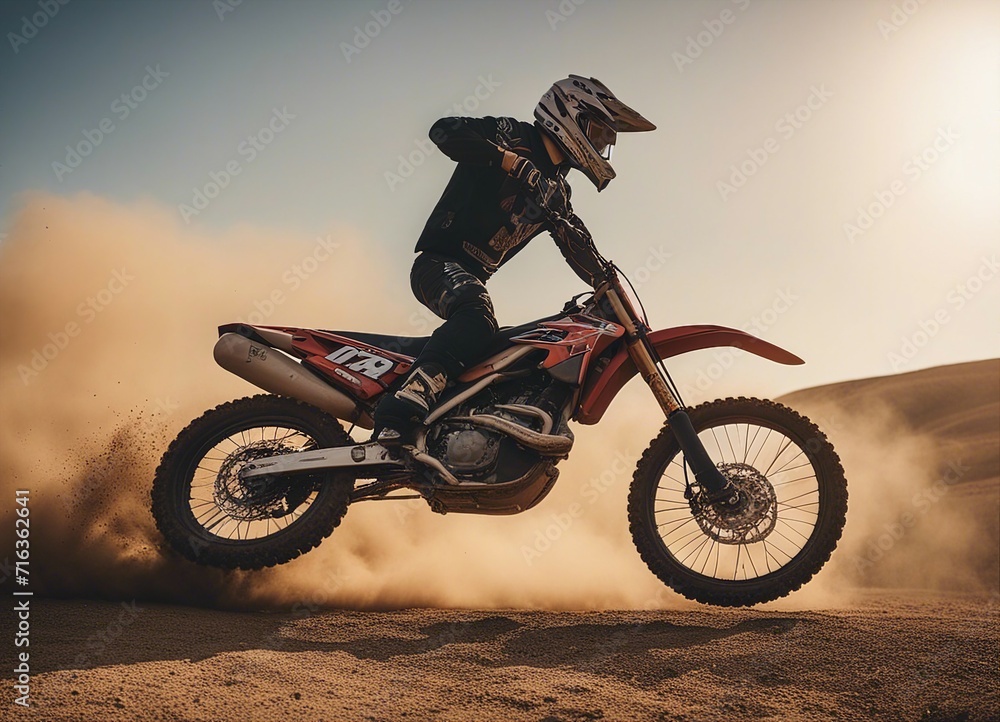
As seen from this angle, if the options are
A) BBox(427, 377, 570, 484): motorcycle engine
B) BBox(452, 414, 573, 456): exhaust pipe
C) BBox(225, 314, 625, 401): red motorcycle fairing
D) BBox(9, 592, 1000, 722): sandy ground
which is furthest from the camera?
BBox(225, 314, 625, 401): red motorcycle fairing

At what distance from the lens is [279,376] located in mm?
5926

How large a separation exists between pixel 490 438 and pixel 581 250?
145 cm

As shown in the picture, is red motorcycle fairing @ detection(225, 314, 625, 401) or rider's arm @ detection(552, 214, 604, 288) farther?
rider's arm @ detection(552, 214, 604, 288)

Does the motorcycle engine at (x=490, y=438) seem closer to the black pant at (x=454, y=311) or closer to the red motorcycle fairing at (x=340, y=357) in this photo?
the black pant at (x=454, y=311)

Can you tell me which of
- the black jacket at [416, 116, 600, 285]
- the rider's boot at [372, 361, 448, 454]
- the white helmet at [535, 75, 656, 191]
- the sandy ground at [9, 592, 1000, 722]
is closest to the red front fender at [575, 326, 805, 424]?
the black jacket at [416, 116, 600, 285]

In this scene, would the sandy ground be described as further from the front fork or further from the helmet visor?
the helmet visor

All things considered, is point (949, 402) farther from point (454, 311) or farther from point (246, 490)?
point (246, 490)

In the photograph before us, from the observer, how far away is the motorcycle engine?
5516 mm

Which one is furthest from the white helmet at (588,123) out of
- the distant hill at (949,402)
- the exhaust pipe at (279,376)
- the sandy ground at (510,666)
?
the distant hill at (949,402)

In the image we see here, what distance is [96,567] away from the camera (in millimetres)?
6250

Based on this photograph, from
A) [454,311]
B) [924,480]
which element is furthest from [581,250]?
[924,480]

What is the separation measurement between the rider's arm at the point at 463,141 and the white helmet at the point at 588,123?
58cm

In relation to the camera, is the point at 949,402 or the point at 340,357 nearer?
the point at 340,357

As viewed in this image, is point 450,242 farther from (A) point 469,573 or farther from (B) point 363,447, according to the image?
(A) point 469,573
